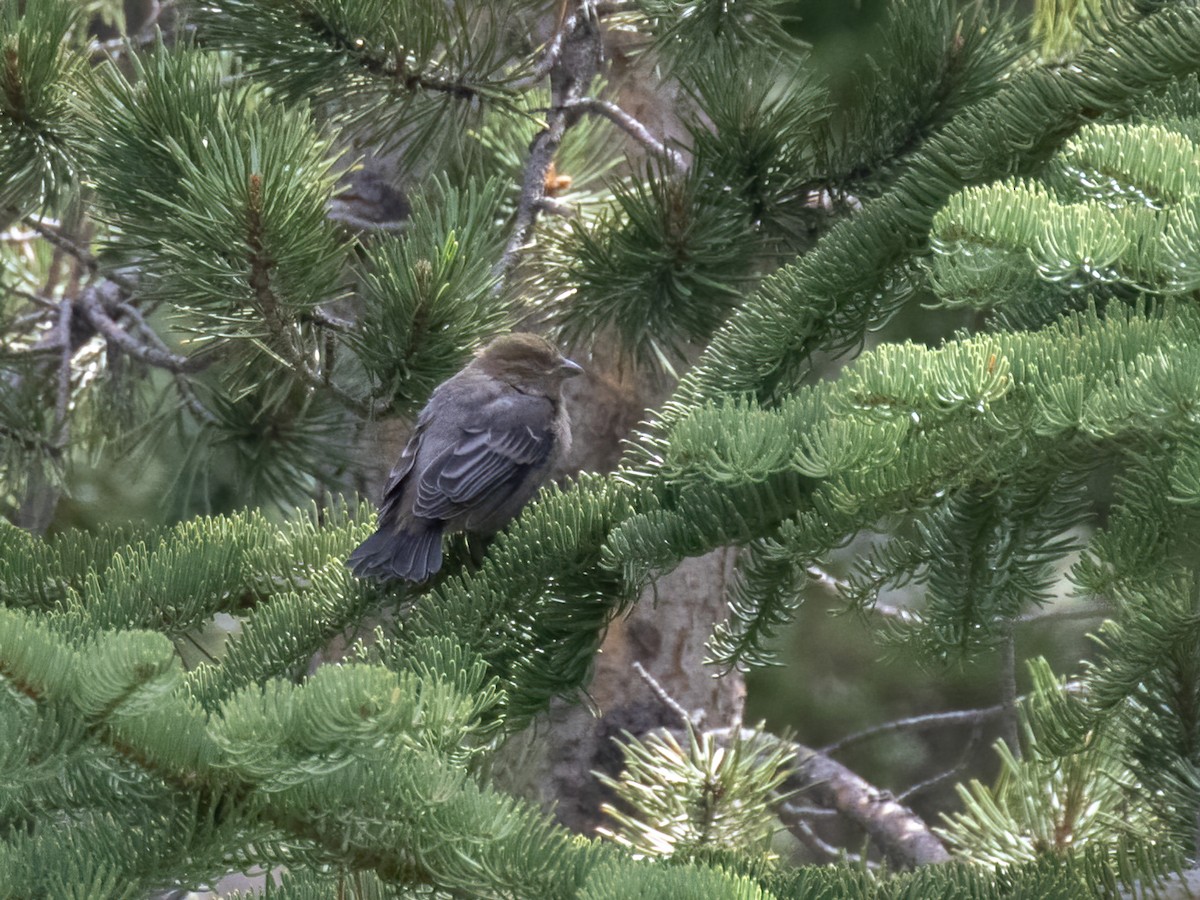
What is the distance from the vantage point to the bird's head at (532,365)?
4078mm

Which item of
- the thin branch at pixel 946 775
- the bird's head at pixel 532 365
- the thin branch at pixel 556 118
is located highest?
the thin branch at pixel 556 118

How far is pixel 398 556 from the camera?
261cm

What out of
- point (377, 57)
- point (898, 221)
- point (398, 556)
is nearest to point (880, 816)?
point (398, 556)

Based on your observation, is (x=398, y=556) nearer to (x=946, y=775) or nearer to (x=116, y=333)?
(x=946, y=775)

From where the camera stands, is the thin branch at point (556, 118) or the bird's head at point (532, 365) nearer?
the thin branch at point (556, 118)

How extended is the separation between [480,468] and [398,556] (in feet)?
3.43

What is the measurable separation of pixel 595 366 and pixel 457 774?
3.20 meters

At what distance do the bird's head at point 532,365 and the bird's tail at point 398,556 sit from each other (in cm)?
121

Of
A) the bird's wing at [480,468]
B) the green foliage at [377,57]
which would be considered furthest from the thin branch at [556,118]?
the bird's wing at [480,468]

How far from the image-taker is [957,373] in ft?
4.80

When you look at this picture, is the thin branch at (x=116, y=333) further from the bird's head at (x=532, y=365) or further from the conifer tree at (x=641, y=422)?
the bird's head at (x=532, y=365)

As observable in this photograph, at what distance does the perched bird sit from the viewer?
3254mm

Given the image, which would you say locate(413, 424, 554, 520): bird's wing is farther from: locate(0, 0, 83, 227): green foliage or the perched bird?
locate(0, 0, 83, 227): green foliage

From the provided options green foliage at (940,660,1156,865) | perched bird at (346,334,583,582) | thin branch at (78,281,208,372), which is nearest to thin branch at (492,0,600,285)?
perched bird at (346,334,583,582)
